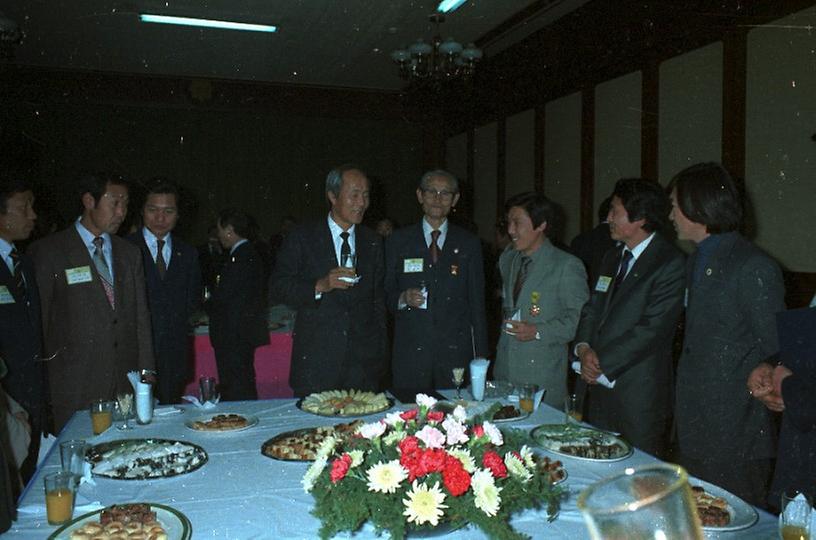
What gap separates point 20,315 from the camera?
269cm

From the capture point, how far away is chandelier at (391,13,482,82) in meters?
6.31

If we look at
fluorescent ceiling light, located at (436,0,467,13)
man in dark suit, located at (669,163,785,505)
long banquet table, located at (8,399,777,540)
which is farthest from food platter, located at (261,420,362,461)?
fluorescent ceiling light, located at (436,0,467,13)

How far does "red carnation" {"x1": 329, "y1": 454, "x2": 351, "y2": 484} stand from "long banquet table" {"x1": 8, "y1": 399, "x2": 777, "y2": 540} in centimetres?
25

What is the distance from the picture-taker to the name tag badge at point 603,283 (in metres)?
2.92

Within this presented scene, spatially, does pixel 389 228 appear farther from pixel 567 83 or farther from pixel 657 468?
pixel 657 468

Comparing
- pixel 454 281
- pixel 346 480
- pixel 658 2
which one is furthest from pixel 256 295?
pixel 658 2

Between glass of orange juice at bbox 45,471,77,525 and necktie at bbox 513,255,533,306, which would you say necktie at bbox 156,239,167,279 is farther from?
glass of orange juice at bbox 45,471,77,525

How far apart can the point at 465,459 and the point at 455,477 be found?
48 mm

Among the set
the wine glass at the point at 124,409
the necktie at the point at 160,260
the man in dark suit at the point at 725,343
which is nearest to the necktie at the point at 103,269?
the necktie at the point at 160,260

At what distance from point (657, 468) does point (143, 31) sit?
7722 mm

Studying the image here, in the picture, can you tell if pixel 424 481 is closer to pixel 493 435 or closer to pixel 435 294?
pixel 493 435

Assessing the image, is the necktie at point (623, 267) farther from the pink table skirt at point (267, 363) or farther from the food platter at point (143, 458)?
the pink table skirt at point (267, 363)

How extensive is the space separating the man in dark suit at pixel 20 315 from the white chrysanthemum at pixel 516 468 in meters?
2.27

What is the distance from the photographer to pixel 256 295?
174 inches
